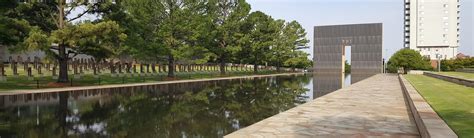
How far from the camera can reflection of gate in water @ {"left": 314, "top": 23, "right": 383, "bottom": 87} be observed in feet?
316

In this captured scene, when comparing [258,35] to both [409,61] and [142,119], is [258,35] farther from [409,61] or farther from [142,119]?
[142,119]

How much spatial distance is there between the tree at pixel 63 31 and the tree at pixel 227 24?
23538mm

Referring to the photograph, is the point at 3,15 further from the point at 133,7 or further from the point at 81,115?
the point at 81,115

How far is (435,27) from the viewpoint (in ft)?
388

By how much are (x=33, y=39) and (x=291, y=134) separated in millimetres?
21170

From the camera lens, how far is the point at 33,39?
24.7m

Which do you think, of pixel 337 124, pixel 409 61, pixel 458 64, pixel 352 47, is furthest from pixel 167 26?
pixel 352 47

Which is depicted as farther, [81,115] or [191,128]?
[81,115]

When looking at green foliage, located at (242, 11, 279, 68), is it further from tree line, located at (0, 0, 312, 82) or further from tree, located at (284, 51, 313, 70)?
tree, located at (284, 51, 313, 70)

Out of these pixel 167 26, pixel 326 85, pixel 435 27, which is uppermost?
pixel 435 27

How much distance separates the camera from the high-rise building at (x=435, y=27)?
116625mm

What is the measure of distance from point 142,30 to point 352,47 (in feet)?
232

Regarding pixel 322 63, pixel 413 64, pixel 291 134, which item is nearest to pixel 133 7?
pixel 291 134

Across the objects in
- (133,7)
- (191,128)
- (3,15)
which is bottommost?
(191,128)
